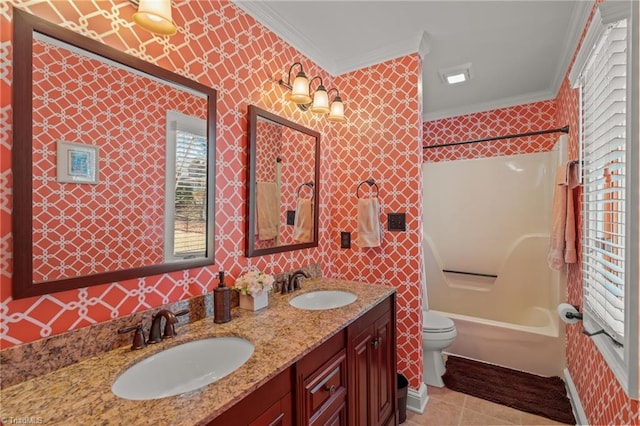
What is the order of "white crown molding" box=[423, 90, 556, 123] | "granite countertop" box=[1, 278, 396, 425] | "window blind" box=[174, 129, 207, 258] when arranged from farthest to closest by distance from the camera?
"white crown molding" box=[423, 90, 556, 123], "window blind" box=[174, 129, 207, 258], "granite countertop" box=[1, 278, 396, 425]

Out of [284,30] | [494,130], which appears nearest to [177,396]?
[284,30]

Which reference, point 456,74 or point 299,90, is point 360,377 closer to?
point 299,90

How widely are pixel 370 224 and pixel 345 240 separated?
0.28 m

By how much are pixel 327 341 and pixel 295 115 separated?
1.45 metres

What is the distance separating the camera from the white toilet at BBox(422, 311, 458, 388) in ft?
7.48

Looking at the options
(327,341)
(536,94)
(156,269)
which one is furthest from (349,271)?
(536,94)

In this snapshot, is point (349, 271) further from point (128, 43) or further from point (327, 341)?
point (128, 43)

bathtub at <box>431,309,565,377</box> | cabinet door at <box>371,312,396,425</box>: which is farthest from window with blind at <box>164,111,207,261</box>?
bathtub at <box>431,309,565,377</box>

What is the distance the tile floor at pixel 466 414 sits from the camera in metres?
1.91

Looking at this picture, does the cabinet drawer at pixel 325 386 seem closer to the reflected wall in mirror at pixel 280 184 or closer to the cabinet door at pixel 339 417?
the cabinet door at pixel 339 417

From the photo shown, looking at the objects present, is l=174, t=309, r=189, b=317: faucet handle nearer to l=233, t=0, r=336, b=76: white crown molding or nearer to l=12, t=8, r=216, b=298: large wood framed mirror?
l=12, t=8, r=216, b=298: large wood framed mirror

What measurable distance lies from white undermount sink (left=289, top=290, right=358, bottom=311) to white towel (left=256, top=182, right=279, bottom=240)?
42 centimetres

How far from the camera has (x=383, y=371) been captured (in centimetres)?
169

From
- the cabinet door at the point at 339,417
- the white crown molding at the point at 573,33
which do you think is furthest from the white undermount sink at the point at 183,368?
the white crown molding at the point at 573,33
